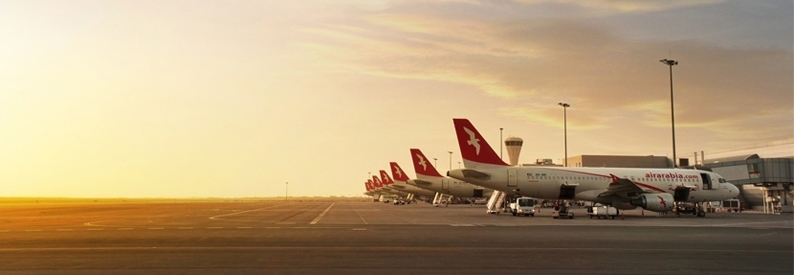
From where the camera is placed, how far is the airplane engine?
4862 centimetres

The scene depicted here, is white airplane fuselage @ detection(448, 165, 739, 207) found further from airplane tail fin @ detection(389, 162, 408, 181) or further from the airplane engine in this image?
airplane tail fin @ detection(389, 162, 408, 181)

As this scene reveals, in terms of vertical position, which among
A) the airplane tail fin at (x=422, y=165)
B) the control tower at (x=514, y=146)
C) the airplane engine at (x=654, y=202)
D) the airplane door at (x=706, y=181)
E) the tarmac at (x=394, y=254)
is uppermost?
the control tower at (x=514, y=146)

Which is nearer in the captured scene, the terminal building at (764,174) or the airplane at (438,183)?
the terminal building at (764,174)

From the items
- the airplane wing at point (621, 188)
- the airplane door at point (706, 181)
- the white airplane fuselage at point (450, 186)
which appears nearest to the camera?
the airplane wing at point (621, 188)

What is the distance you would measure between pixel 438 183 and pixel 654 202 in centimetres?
3093

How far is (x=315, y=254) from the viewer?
1720 cm

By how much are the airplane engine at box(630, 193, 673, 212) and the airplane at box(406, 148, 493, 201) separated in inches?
989

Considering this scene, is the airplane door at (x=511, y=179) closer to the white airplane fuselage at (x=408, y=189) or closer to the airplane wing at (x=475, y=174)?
the airplane wing at (x=475, y=174)

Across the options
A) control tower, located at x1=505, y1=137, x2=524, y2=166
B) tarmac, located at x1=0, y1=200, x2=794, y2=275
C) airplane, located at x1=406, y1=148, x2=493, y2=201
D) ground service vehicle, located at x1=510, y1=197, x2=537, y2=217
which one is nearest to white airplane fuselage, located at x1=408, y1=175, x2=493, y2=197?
airplane, located at x1=406, y1=148, x2=493, y2=201

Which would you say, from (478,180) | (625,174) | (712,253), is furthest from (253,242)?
(625,174)

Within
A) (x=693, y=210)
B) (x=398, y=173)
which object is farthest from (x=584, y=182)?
(x=398, y=173)

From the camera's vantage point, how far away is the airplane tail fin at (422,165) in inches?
3061

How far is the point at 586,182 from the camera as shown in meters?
51.9

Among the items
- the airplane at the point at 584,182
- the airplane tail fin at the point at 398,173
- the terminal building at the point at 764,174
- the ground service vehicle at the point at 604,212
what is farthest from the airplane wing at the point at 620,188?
the airplane tail fin at the point at 398,173
